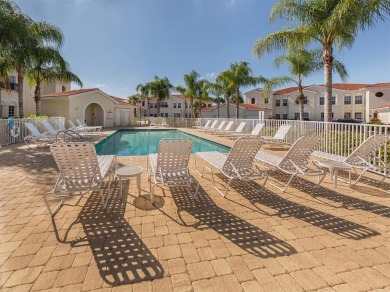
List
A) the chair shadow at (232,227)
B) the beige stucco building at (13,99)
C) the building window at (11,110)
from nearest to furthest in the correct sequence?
the chair shadow at (232,227) → the beige stucco building at (13,99) → the building window at (11,110)

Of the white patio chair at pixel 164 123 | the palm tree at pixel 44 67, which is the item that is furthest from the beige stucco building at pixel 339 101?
the palm tree at pixel 44 67

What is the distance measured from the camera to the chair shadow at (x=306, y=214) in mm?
3080

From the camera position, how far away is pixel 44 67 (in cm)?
1897

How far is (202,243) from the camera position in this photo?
111 inches

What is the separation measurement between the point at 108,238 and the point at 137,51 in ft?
85.0

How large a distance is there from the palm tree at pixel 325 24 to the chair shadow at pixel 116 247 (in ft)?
33.2

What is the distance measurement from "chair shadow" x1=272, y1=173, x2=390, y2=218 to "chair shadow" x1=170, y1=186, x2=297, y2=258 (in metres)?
1.98

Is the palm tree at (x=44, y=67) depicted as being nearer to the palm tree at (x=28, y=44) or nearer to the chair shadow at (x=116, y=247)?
the palm tree at (x=28, y=44)

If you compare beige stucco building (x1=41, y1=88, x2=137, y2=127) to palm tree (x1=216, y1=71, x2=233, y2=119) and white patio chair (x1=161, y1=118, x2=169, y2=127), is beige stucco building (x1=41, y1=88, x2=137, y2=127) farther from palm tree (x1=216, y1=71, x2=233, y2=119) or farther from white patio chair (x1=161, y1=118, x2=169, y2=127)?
palm tree (x1=216, y1=71, x2=233, y2=119)

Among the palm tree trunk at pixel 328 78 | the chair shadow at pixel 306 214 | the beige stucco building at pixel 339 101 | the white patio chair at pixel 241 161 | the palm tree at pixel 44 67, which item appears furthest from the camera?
the beige stucco building at pixel 339 101

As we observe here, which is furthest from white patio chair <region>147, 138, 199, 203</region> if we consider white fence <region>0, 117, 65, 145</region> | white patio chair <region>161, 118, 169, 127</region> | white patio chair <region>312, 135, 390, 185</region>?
white patio chair <region>161, 118, 169, 127</region>

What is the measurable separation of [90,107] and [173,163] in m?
28.5

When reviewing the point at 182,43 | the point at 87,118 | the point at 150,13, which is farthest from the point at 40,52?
the point at 182,43

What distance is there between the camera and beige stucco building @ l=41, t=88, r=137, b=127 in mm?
24375
